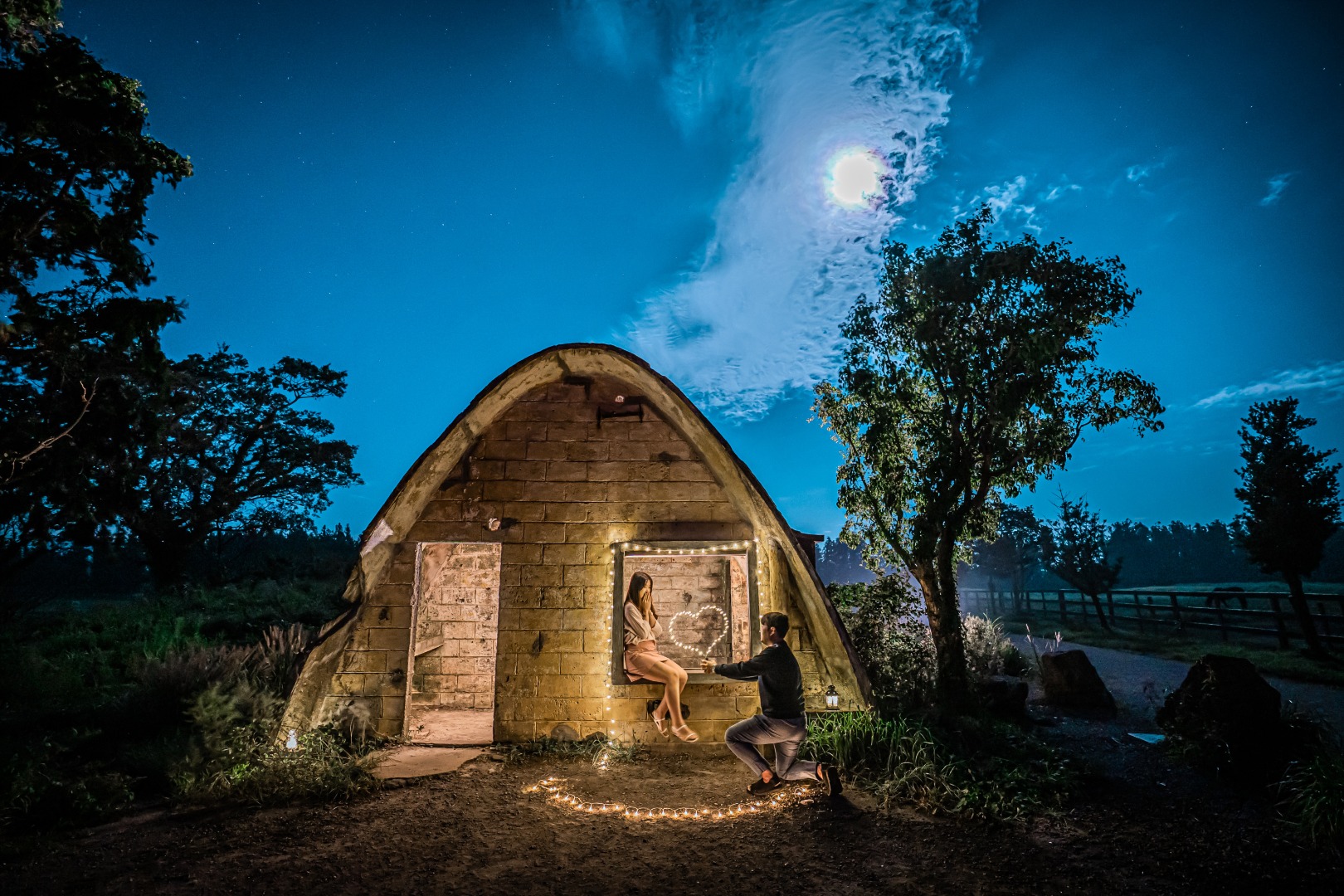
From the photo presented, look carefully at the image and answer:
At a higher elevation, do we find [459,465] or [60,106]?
[60,106]

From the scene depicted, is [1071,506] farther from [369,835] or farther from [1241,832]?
[369,835]

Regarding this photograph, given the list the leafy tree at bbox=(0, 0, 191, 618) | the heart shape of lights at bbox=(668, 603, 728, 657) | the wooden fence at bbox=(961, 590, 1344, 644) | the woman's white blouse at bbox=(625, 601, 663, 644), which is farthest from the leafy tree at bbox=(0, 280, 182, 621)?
the wooden fence at bbox=(961, 590, 1344, 644)

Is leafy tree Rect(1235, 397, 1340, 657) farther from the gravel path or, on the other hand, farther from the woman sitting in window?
the woman sitting in window

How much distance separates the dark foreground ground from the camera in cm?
339

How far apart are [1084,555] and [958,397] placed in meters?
13.9

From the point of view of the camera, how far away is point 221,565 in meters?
18.7

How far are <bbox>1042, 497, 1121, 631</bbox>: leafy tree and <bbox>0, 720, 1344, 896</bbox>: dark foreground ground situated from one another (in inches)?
583

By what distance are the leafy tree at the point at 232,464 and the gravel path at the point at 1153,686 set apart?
64.5ft

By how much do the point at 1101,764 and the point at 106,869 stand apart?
8291mm

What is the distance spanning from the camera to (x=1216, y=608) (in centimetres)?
1305

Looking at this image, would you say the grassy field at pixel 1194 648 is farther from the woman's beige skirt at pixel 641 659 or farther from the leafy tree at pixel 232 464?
the leafy tree at pixel 232 464

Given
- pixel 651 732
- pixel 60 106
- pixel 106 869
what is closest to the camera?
pixel 106 869

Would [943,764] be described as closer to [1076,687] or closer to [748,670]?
[748,670]

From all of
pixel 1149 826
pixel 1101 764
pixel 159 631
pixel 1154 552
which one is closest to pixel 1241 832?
pixel 1149 826
